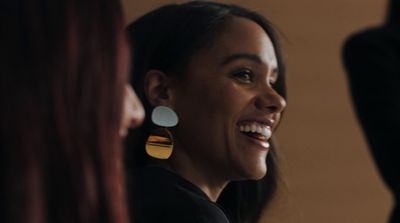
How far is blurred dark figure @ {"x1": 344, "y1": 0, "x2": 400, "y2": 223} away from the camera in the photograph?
1016 mm

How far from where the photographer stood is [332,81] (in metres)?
2.75

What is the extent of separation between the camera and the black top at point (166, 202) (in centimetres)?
151

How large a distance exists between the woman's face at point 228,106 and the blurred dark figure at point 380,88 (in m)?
0.70

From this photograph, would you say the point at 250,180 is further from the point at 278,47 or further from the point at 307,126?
the point at 307,126

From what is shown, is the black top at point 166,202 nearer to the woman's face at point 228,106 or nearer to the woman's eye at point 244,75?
the woman's face at point 228,106

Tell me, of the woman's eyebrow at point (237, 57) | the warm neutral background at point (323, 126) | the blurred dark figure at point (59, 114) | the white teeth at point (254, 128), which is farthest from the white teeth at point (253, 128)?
the warm neutral background at point (323, 126)

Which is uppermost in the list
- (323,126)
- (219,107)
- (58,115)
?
(58,115)

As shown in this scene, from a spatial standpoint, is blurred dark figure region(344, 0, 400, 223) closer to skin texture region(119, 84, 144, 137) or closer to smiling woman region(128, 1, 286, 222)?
skin texture region(119, 84, 144, 137)

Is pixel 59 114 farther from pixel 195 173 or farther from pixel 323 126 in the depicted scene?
pixel 323 126

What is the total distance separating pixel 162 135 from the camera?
1703 mm

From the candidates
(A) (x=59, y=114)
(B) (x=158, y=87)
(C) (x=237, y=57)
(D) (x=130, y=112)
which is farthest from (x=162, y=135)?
(A) (x=59, y=114)

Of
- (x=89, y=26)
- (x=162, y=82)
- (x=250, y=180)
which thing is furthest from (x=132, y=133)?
(x=89, y=26)

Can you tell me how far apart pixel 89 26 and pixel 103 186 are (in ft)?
0.53

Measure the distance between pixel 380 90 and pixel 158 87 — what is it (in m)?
0.76
